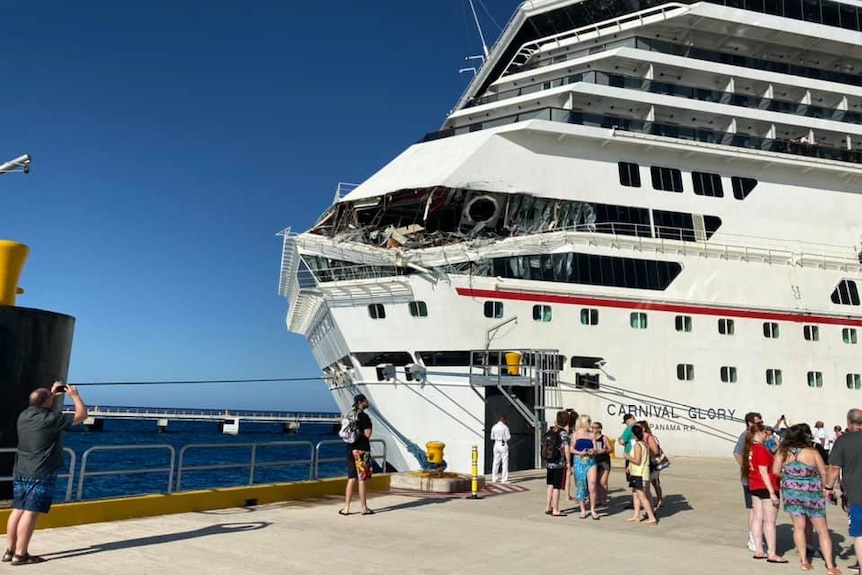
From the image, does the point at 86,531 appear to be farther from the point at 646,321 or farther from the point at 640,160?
the point at 640,160

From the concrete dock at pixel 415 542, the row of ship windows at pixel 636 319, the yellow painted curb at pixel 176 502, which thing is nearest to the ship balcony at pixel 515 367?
the row of ship windows at pixel 636 319

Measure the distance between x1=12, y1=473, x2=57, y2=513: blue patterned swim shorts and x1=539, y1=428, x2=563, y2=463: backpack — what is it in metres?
6.47

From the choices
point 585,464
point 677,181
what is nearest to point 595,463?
point 585,464

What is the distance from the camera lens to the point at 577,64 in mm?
24328

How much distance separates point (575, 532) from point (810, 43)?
25.4 meters

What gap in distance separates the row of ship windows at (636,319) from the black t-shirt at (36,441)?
12.5 m

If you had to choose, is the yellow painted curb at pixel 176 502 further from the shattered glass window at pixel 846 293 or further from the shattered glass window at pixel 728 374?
the shattered glass window at pixel 846 293

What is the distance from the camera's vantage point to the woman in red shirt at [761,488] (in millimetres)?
7766

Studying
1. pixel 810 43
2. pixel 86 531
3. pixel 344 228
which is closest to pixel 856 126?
pixel 810 43

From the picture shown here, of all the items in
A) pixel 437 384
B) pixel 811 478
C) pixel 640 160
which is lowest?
pixel 811 478

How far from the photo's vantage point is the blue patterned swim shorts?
651cm

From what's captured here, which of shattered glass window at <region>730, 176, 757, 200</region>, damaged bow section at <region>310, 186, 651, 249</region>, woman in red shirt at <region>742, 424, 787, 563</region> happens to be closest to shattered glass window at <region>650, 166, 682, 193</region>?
damaged bow section at <region>310, 186, 651, 249</region>

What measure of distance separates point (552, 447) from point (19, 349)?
704 centimetres

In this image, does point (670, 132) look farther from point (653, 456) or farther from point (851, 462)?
point (851, 462)
